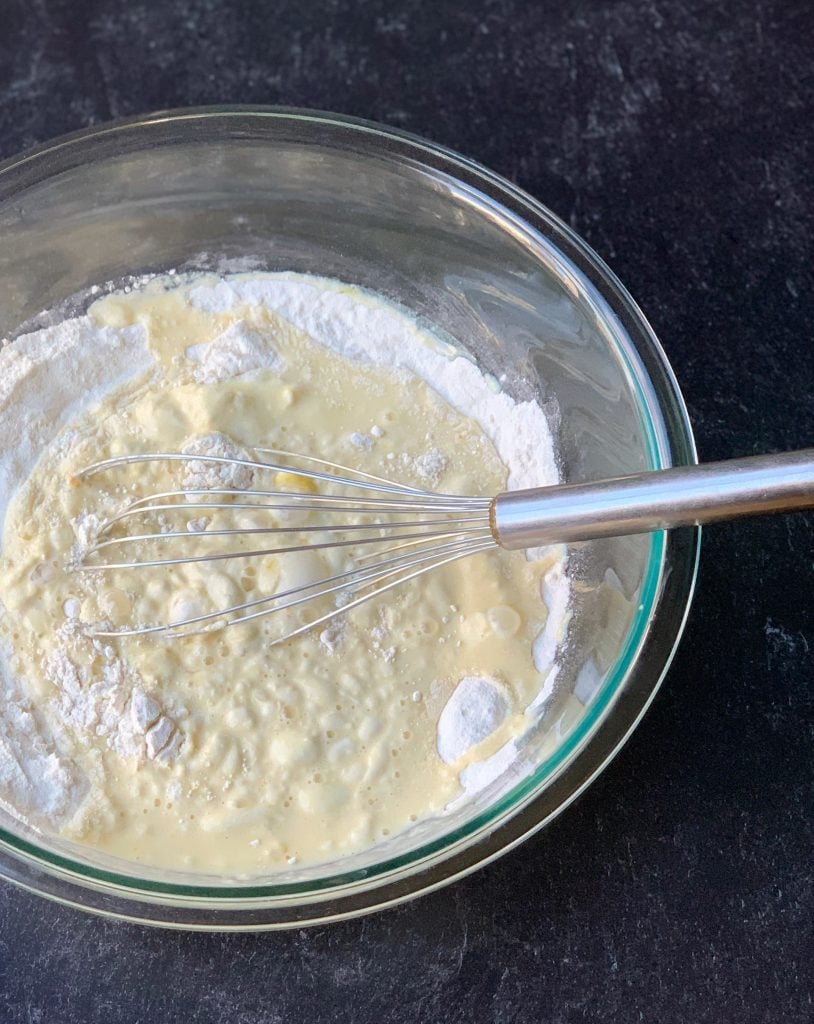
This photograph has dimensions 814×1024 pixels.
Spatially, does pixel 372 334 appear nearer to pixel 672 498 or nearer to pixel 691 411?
pixel 691 411

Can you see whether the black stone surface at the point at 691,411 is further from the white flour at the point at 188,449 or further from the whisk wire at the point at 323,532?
the whisk wire at the point at 323,532

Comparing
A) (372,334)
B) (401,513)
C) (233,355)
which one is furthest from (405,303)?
(401,513)

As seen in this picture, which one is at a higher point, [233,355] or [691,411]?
[233,355]

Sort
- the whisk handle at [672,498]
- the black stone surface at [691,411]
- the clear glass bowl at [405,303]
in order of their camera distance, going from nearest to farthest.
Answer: the whisk handle at [672,498] → the clear glass bowl at [405,303] → the black stone surface at [691,411]

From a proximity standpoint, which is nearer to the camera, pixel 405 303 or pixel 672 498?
pixel 672 498

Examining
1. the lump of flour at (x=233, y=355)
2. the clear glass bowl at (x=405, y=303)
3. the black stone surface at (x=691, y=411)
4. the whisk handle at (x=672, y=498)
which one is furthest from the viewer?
the lump of flour at (x=233, y=355)

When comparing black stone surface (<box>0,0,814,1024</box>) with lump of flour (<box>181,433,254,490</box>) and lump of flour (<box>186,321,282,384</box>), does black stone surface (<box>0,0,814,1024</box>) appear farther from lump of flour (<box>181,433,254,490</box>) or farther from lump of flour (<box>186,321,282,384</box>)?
lump of flour (<box>181,433,254,490</box>)

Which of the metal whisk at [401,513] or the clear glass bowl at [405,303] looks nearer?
the metal whisk at [401,513]

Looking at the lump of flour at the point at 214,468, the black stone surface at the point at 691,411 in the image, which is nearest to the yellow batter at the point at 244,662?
the lump of flour at the point at 214,468
